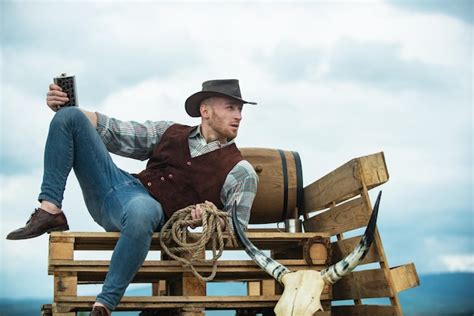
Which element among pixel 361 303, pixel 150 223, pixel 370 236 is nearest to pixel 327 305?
pixel 361 303

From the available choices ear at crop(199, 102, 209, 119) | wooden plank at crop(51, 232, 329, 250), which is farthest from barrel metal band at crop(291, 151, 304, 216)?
ear at crop(199, 102, 209, 119)

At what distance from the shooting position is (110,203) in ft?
16.7

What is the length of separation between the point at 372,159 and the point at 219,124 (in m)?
1.14

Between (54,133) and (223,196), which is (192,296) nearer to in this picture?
(223,196)

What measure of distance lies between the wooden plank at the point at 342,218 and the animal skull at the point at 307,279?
616mm

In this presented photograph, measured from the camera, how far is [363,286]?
5215 millimetres

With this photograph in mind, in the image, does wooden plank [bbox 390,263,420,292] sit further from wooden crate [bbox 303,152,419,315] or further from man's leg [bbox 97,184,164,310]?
man's leg [bbox 97,184,164,310]

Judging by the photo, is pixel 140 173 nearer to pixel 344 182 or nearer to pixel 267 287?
pixel 344 182

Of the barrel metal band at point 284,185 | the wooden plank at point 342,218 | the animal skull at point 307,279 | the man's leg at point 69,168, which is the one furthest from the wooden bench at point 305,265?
the animal skull at point 307,279

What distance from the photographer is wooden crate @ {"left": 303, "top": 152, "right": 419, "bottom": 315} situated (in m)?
4.91

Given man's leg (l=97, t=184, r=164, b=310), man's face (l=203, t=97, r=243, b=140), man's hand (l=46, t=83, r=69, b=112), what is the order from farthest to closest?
man's face (l=203, t=97, r=243, b=140) < man's hand (l=46, t=83, r=69, b=112) < man's leg (l=97, t=184, r=164, b=310)

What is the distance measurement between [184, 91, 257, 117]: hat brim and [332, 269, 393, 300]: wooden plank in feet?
4.85

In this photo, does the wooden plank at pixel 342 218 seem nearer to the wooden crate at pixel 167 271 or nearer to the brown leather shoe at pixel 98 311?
the wooden crate at pixel 167 271

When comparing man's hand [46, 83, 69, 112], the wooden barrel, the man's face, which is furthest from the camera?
the wooden barrel
